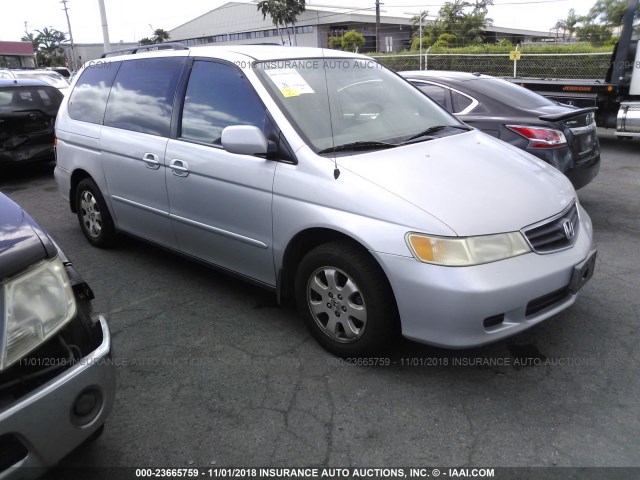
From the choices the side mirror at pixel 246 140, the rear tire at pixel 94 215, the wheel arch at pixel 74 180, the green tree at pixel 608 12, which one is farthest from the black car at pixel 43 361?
the green tree at pixel 608 12

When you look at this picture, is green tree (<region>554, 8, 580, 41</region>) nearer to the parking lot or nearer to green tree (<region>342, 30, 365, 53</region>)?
green tree (<region>342, 30, 365, 53</region>)

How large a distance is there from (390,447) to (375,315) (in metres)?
0.68

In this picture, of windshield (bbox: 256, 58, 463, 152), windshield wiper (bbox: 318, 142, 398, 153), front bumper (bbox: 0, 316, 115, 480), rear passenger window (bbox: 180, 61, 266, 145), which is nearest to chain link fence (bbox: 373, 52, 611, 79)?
windshield (bbox: 256, 58, 463, 152)

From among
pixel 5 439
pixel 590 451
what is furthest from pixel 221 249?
pixel 590 451

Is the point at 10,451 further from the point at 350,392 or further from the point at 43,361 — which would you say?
the point at 350,392

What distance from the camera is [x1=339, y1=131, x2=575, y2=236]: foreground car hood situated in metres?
2.69

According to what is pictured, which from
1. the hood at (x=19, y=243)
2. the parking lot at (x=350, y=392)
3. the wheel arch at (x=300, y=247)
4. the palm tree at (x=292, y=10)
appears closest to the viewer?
the hood at (x=19, y=243)

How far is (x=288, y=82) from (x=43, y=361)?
224 centimetres

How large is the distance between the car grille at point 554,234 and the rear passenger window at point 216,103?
171cm

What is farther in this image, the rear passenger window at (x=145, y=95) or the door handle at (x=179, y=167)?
the rear passenger window at (x=145, y=95)

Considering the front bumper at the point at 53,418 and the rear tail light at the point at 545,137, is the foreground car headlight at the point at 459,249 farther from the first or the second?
the rear tail light at the point at 545,137

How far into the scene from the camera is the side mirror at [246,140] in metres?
3.06

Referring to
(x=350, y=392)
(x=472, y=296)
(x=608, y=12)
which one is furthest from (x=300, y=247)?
(x=608, y=12)

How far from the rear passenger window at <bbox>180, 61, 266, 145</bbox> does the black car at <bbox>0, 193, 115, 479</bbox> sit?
64.2 inches
